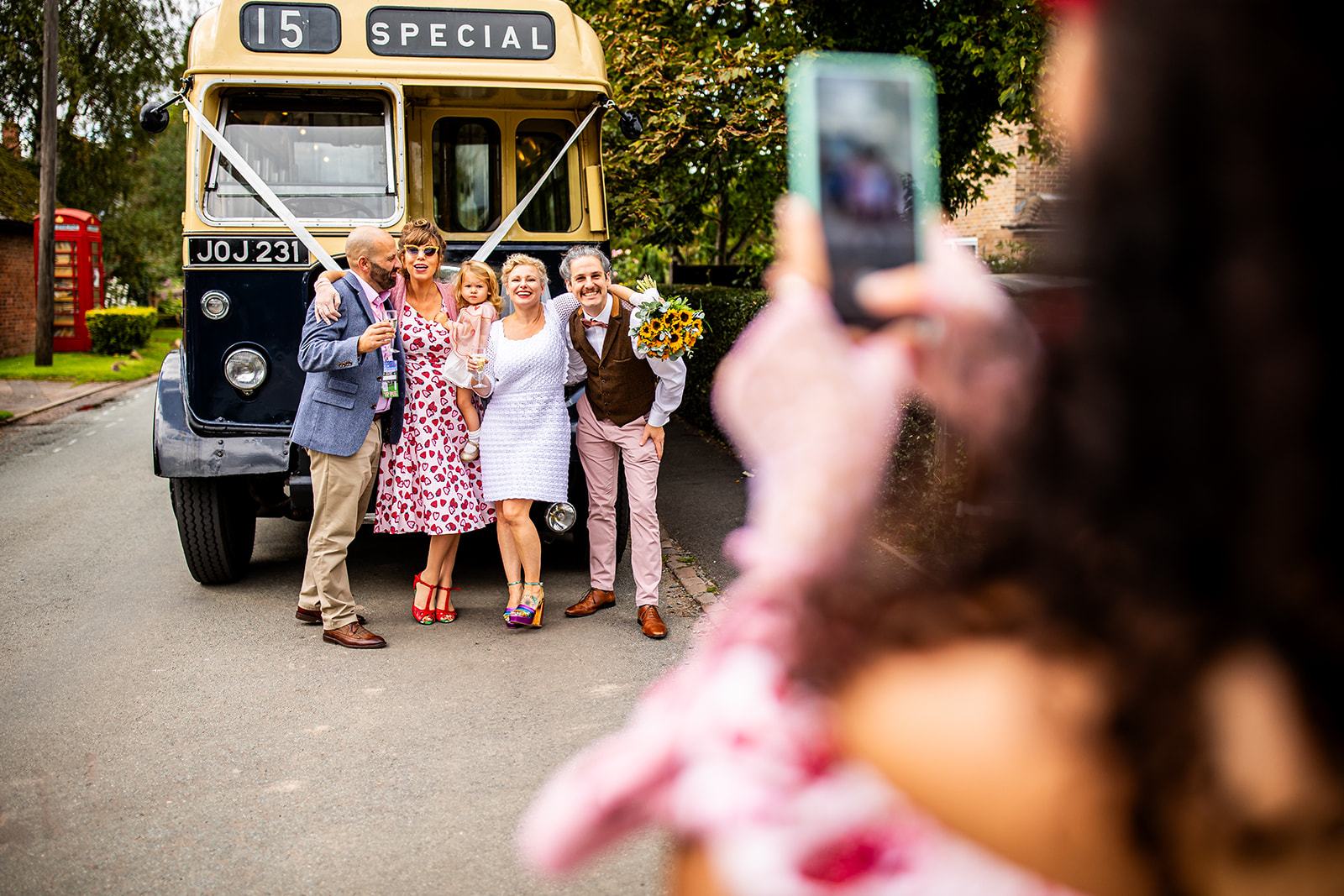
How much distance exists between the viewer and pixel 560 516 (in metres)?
5.54

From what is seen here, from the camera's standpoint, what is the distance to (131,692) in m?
4.45

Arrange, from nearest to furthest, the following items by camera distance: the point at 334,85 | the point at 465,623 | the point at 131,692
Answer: the point at 131,692 → the point at 465,623 → the point at 334,85

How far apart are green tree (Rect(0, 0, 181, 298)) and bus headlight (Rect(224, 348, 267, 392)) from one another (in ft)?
82.6

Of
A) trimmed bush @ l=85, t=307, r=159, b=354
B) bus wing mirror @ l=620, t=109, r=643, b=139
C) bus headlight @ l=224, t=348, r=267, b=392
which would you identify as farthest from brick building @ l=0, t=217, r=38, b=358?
bus wing mirror @ l=620, t=109, r=643, b=139

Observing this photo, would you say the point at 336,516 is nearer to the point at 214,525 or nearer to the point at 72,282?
the point at 214,525

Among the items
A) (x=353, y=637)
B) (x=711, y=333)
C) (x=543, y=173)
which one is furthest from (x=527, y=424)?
(x=711, y=333)

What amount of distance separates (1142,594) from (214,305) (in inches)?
227

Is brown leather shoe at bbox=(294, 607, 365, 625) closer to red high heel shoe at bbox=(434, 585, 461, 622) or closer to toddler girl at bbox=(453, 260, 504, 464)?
red high heel shoe at bbox=(434, 585, 461, 622)

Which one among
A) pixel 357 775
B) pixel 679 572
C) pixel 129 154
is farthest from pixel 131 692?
pixel 129 154

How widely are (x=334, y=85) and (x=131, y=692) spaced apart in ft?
11.0

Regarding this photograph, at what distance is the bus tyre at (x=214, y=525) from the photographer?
5.65 m

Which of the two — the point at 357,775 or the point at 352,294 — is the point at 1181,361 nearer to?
the point at 357,775

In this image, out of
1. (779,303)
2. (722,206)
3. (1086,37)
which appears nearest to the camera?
(1086,37)

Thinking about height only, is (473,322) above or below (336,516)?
above
